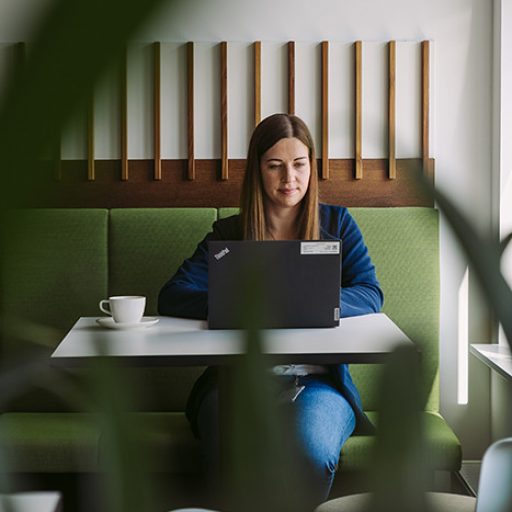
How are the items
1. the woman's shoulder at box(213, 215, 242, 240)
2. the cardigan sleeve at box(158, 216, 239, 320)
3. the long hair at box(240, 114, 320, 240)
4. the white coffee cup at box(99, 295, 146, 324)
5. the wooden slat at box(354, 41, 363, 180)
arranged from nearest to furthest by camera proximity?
1. the white coffee cup at box(99, 295, 146, 324)
2. the cardigan sleeve at box(158, 216, 239, 320)
3. the long hair at box(240, 114, 320, 240)
4. the woman's shoulder at box(213, 215, 242, 240)
5. the wooden slat at box(354, 41, 363, 180)

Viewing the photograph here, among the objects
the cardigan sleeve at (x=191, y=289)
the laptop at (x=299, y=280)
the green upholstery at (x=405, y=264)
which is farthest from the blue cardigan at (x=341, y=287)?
the green upholstery at (x=405, y=264)

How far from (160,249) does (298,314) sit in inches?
46.1

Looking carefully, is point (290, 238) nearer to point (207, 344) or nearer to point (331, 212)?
point (331, 212)

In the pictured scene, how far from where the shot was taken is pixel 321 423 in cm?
240

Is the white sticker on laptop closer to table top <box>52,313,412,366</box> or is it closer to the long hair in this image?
table top <box>52,313,412,366</box>

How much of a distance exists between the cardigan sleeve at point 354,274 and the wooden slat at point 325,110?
523mm

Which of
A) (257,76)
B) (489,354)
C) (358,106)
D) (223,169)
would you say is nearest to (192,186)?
(223,169)

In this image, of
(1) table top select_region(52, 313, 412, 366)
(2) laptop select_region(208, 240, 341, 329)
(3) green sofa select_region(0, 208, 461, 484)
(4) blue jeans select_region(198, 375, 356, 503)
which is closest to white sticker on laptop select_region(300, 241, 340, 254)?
(2) laptop select_region(208, 240, 341, 329)

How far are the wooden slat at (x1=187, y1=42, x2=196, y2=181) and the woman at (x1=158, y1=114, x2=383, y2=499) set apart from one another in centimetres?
56

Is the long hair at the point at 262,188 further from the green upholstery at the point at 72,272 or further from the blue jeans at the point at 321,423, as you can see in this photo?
the green upholstery at the point at 72,272

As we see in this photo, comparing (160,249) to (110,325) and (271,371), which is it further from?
(271,371)

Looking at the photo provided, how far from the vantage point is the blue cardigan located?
8.11 ft

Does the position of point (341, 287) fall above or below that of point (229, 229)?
below

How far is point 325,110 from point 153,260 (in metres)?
0.92
